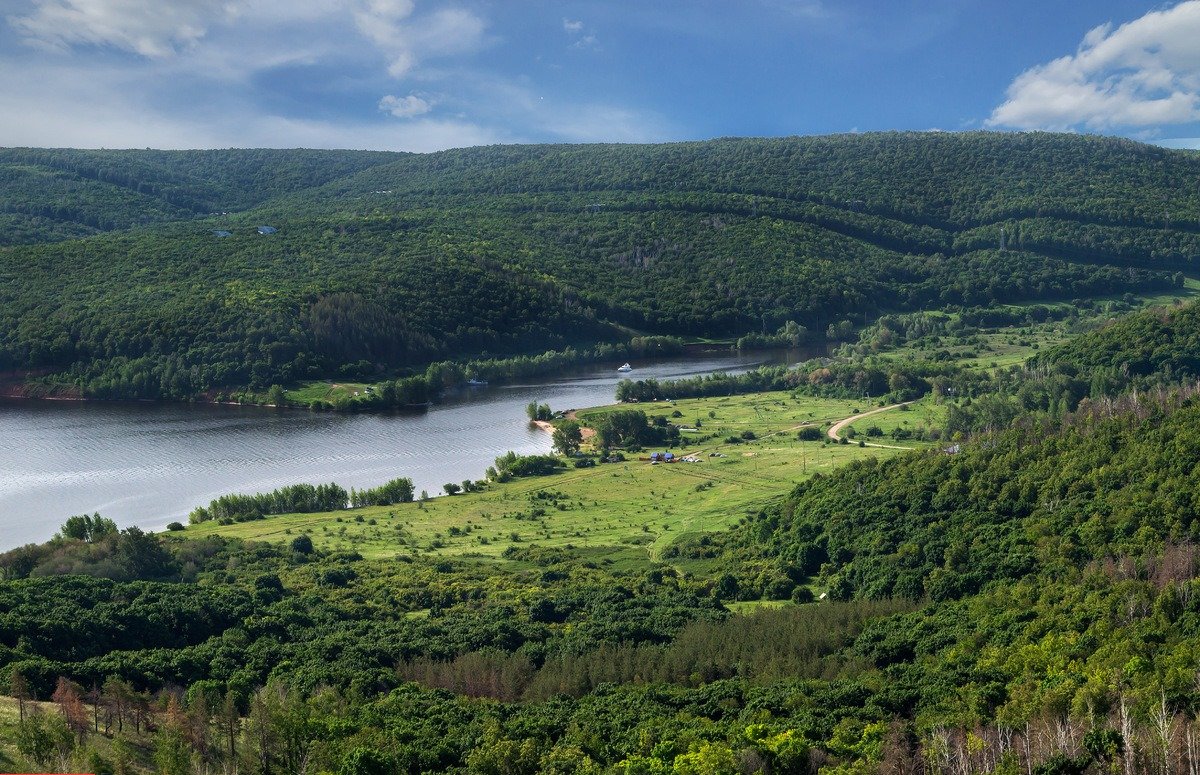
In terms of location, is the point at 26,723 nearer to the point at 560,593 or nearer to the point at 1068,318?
the point at 560,593

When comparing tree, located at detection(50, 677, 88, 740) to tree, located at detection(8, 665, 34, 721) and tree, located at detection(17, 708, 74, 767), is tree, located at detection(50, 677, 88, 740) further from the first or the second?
tree, located at detection(17, 708, 74, 767)

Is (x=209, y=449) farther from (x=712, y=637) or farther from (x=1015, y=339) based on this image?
(x=1015, y=339)

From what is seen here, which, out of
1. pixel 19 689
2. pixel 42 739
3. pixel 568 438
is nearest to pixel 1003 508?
pixel 19 689

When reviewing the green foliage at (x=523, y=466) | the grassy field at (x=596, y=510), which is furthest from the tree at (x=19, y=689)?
the green foliage at (x=523, y=466)

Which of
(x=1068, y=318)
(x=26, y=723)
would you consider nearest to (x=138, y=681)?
(x=26, y=723)

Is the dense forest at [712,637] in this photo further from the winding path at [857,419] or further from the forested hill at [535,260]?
the forested hill at [535,260]

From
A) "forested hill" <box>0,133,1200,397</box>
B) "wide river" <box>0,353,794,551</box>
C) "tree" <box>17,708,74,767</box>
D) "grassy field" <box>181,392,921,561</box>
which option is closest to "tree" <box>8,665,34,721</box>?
"tree" <box>17,708,74,767</box>
